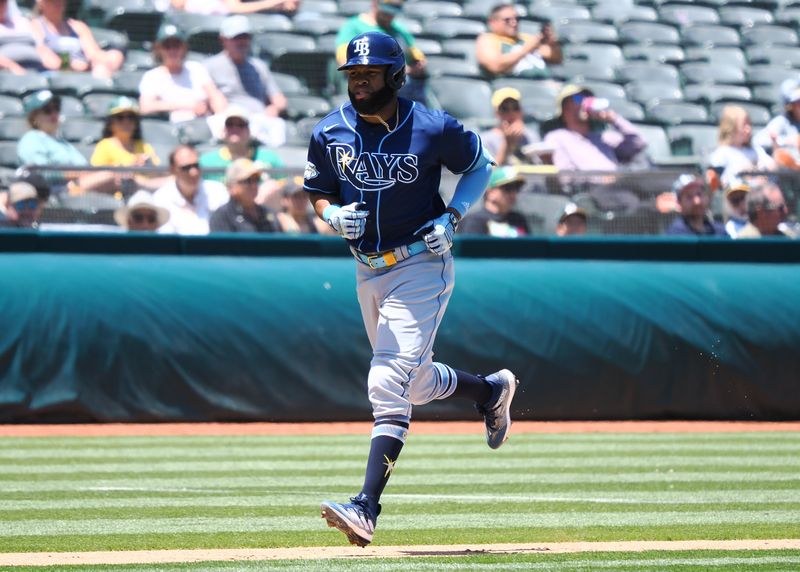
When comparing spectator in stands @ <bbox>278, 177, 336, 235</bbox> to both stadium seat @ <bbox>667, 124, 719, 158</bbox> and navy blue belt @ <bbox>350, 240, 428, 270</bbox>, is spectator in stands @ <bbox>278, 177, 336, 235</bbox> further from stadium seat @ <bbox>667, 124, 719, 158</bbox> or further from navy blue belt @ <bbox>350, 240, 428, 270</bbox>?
navy blue belt @ <bbox>350, 240, 428, 270</bbox>

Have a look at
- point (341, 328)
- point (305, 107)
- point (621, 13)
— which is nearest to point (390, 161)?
point (341, 328)

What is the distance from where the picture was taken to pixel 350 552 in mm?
4898

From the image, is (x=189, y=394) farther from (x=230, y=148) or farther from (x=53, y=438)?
(x=230, y=148)

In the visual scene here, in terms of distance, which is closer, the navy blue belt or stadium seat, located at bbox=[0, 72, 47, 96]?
the navy blue belt

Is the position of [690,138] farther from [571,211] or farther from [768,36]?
[768,36]

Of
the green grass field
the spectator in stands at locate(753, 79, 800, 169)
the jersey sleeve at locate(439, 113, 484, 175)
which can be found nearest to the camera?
the green grass field

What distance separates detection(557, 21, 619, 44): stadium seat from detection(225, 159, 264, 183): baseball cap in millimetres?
6913

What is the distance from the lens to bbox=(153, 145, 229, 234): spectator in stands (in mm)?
10477

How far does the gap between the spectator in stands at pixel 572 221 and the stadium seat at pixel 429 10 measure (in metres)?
5.84

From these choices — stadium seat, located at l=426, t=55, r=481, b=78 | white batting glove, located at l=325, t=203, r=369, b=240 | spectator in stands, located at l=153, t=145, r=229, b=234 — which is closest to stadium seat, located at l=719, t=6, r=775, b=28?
stadium seat, located at l=426, t=55, r=481, b=78

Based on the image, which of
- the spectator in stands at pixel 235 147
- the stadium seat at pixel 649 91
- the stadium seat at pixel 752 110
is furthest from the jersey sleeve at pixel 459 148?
the stadium seat at pixel 649 91

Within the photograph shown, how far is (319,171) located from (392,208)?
0.39 metres

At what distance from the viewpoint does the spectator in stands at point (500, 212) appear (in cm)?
1082

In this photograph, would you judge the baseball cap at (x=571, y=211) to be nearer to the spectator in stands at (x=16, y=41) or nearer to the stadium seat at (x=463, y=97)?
the stadium seat at (x=463, y=97)
